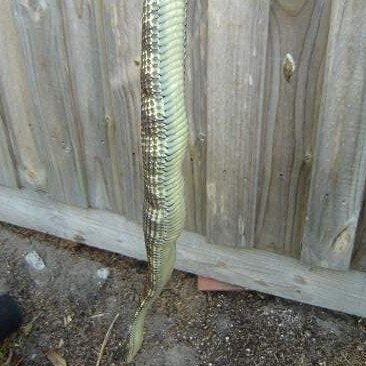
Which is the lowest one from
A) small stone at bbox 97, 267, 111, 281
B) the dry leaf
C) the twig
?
the dry leaf

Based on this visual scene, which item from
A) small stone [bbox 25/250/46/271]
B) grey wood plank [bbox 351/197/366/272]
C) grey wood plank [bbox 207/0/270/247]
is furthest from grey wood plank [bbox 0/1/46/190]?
grey wood plank [bbox 351/197/366/272]

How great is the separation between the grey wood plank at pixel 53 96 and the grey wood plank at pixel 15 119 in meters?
0.05

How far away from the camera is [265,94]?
2.24m

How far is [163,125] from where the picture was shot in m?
1.62

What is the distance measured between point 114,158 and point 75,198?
458 millimetres

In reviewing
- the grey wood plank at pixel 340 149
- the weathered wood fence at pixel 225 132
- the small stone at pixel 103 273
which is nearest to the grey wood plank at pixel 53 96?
the weathered wood fence at pixel 225 132

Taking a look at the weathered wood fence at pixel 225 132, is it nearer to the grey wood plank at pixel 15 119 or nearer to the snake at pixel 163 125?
the grey wood plank at pixel 15 119

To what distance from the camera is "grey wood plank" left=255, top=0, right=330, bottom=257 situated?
2.05 m

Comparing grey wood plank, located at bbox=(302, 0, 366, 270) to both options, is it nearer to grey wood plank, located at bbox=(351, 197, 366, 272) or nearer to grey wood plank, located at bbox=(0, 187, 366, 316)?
grey wood plank, located at bbox=(351, 197, 366, 272)

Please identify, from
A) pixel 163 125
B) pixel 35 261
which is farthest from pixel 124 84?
pixel 35 261

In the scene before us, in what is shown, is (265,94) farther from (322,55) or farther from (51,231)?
(51,231)

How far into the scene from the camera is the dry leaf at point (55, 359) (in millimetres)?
2812

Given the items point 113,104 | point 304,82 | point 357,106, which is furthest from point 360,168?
point 113,104

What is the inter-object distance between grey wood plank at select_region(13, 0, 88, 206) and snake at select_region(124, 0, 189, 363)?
1046mm
